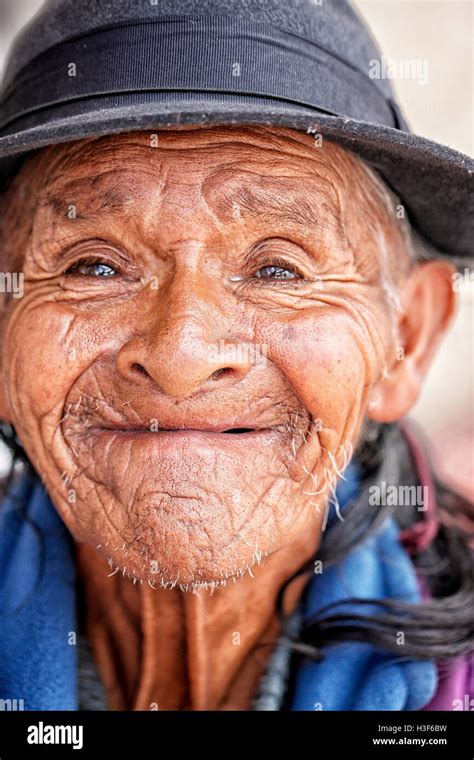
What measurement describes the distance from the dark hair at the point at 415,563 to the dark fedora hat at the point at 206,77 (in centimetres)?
90

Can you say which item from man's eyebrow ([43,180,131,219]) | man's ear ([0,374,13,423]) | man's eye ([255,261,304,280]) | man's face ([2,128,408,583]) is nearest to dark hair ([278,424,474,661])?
man's face ([2,128,408,583])

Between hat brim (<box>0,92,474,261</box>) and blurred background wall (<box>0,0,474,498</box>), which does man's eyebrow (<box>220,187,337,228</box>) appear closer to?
hat brim (<box>0,92,474,261</box>)

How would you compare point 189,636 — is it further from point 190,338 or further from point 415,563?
point 190,338

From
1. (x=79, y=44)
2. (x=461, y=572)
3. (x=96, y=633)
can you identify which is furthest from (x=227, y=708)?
(x=79, y=44)

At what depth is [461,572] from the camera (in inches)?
92.7

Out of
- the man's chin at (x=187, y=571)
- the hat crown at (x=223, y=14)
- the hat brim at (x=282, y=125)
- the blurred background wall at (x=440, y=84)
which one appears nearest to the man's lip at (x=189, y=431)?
the man's chin at (x=187, y=571)

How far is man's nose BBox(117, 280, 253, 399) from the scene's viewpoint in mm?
1527

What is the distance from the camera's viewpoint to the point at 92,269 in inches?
68.8

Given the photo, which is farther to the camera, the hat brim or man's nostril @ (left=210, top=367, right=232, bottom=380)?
man's nostril @ (left=210, top=367, right=232, bottom=380)

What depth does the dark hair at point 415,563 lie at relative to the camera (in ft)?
6.68

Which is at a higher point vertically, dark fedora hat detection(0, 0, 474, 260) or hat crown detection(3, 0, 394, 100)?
hat crown detection(3, 0, 394, 100)

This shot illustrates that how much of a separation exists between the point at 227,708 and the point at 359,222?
1.29 m

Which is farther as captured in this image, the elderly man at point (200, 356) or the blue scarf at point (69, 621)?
the blue scarf at point (69, 621)

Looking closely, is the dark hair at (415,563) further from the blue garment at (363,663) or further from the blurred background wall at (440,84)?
the blurred background wall at (440,84)
